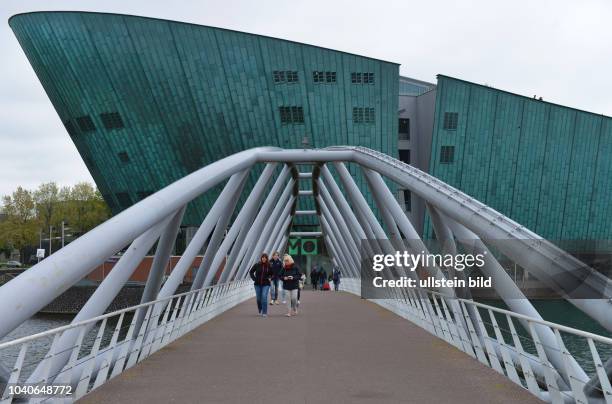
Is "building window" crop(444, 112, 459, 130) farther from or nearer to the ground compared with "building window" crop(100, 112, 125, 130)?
farther from the ground

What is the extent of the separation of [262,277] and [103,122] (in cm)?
4039

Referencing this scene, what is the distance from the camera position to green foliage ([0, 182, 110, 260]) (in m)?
90.9

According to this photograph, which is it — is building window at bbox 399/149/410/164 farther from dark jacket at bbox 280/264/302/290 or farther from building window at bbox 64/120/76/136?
dark jacket at bbox 280/264/302/290

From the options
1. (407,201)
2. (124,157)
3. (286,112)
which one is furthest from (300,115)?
(124,157)

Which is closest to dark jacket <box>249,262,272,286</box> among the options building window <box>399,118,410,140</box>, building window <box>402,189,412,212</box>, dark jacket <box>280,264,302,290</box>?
dark jacket <box>280,264,302,290</box>

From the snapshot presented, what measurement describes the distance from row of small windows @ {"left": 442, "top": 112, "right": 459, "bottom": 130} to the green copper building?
0.07 metres

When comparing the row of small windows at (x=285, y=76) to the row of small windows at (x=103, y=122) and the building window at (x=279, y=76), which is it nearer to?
the building window at (x=279, y=76)

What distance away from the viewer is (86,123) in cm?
5978

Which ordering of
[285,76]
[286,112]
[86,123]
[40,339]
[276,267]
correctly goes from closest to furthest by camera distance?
[276,267] < [40,339] < [285,76] < [286,112] < [86,123]

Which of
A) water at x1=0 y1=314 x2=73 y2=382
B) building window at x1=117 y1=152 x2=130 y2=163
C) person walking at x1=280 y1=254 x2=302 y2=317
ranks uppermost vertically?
building window at x1=117 y1=152 x2=130 y2=163

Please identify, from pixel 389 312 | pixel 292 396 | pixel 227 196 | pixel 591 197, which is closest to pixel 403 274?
pixel 389 312

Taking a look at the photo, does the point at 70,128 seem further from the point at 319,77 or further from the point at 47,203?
the point at 47,203

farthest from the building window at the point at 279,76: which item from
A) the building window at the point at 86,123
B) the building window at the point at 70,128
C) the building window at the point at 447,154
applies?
the building window at the point at 70,128

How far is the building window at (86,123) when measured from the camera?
59.4 metres
